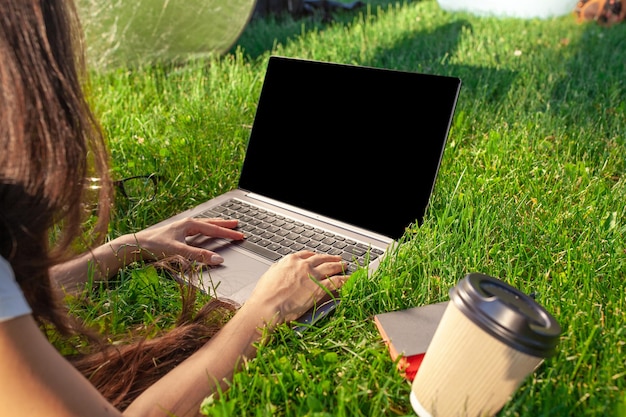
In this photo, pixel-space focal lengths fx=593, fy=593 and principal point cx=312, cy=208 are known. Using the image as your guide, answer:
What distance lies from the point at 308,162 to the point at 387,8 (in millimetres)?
4837

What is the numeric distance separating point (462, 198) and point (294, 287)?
842 millimetres

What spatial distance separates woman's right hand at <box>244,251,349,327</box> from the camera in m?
1.51

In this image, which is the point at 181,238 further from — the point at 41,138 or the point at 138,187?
the point at 41,138

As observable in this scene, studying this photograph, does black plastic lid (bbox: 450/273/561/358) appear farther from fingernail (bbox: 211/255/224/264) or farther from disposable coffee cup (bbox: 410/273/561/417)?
fingernail (bbox: 211/255/224/264)

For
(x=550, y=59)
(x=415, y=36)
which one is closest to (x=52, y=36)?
(x=550, y=59)

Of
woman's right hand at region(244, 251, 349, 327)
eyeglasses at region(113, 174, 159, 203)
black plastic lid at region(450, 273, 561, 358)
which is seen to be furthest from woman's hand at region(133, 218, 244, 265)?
black plastic lid at region(450, 273, 561, 358)

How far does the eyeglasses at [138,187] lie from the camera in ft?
7.83

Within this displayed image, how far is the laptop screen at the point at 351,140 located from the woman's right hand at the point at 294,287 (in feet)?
1.08

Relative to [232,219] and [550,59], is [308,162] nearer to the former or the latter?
[232,219]

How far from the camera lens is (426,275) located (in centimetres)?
173

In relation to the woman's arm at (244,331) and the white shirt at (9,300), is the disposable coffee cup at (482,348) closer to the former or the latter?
the woman's arm at (244,331)

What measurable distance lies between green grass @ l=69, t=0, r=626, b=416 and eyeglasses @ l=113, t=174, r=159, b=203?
0.15 feet

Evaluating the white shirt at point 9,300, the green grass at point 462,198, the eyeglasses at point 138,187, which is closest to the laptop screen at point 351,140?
the green grass at point 462,198

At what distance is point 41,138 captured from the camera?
1139 millimetres
